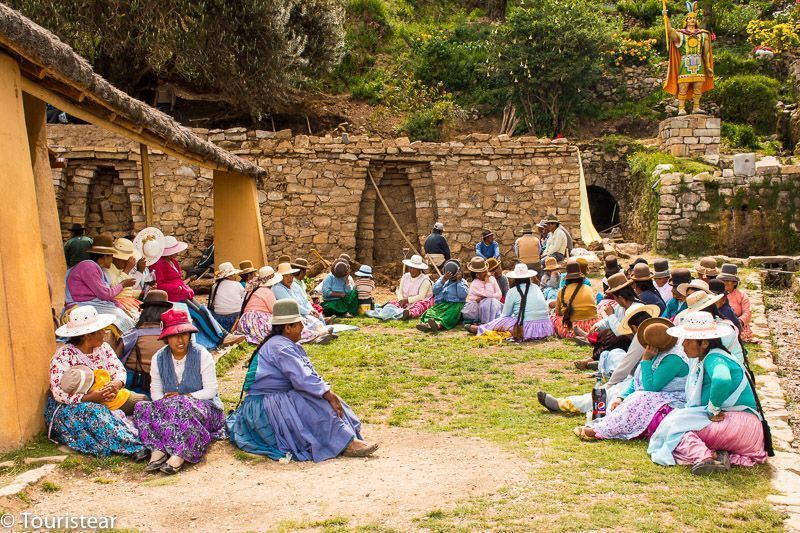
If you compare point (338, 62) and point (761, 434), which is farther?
point (338, 62)

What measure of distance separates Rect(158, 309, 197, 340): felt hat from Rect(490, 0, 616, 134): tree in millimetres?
18151

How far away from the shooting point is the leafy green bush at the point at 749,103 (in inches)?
951

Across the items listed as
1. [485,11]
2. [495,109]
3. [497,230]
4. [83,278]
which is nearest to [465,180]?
[497,230]

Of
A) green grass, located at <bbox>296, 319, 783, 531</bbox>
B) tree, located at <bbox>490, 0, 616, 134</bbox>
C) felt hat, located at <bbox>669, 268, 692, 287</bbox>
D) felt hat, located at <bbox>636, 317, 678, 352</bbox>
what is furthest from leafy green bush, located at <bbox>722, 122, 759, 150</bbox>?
felt hat, located at <bbox>636, 317, 678, 352</bbox>

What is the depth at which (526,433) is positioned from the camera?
686cm

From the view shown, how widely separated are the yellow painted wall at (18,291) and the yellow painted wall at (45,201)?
2.42m

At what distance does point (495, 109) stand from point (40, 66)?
62.1ft

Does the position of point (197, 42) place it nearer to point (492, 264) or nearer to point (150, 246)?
point (492, 264)

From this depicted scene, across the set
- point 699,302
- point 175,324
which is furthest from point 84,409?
point 699,302

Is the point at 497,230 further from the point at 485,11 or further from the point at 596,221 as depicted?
the point at 485,11

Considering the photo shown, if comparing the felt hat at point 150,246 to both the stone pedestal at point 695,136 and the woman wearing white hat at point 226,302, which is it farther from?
the stone pedestal at point 695,136

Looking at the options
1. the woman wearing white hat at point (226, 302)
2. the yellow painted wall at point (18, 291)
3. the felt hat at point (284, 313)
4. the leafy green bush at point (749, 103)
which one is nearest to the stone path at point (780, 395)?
the felt hat at point (284, 313)

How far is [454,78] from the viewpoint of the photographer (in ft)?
81.2

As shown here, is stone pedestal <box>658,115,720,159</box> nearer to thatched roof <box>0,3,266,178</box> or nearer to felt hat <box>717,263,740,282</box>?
felt hat <box>717,263,740,282</box>
